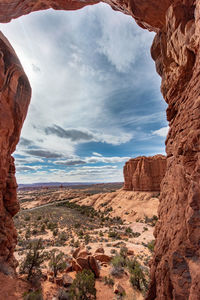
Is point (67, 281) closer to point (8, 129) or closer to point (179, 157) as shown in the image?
point (179, 157)

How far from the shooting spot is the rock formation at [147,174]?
37625mm

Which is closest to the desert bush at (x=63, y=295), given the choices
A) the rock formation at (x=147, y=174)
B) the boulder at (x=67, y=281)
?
the boulder at (x=67, y=281)

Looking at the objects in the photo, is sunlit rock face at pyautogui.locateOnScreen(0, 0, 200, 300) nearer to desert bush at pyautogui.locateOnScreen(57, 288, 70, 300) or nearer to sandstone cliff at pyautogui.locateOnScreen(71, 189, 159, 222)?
desert bush at pyautogui.locateOnScreen(57, 288, 70, 300)

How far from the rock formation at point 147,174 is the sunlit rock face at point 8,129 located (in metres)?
35.3

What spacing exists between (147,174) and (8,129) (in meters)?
37.5

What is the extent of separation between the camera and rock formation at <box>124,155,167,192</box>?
123 feet

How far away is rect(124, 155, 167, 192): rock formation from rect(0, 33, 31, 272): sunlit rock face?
35.3 meters

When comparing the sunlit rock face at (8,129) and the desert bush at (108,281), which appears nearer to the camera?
the desert bush at (108,281)

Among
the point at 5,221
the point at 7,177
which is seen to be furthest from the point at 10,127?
the point at 5,221

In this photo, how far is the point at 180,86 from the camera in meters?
4.46

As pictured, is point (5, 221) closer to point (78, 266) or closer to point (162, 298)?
point (78, 266)

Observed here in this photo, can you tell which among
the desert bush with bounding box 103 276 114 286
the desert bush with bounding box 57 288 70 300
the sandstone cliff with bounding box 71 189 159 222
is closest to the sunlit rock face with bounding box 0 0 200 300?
the desert bush with bounding box 57 288 70 300

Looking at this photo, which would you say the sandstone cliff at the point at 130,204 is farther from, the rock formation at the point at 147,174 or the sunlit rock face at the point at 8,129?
the sunlit rock face at the point at 8,129

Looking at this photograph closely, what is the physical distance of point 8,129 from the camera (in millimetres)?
8305
